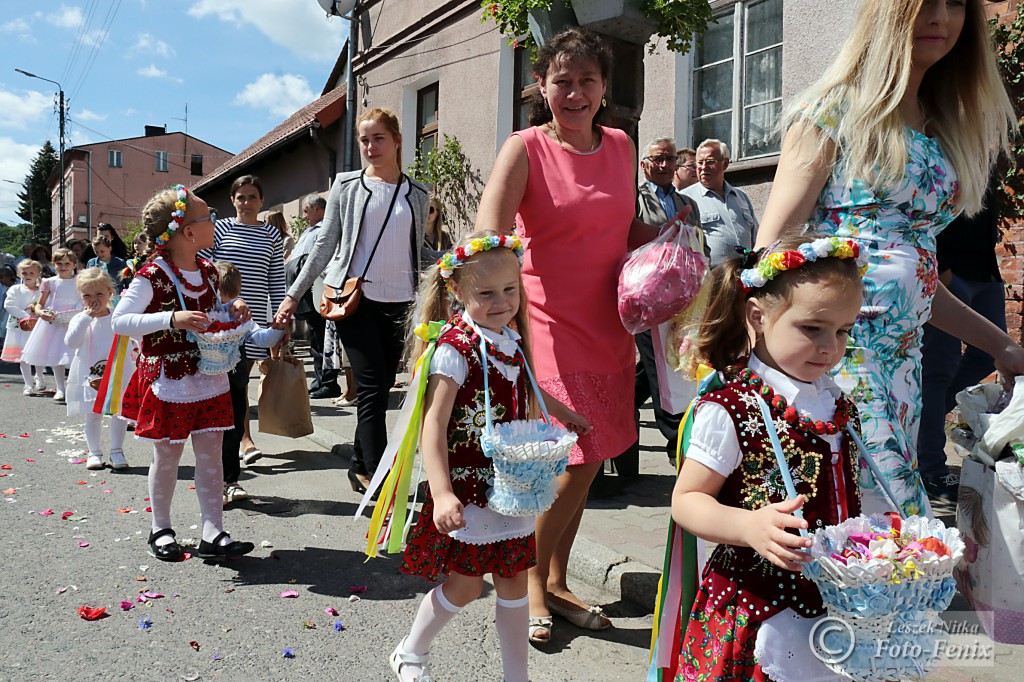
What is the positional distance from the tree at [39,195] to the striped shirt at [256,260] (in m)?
84.0

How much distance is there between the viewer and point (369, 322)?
487cm

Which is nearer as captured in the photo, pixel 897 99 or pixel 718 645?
pixel 718 645

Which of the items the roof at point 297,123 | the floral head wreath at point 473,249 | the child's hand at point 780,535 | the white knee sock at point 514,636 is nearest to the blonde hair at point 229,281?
the floral head wreath at point 473,249

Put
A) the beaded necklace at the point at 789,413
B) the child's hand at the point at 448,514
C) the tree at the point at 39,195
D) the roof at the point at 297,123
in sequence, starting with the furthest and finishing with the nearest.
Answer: the tree at the point at 39,195
the roof at the point at 297,123
the child's hand at the point at 448,514
the beaded necklace at the point at 789,413

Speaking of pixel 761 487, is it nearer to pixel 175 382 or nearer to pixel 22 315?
pixel 175 382

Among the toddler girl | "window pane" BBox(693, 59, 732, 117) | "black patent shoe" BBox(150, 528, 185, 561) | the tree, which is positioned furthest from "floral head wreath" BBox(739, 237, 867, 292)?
the tree

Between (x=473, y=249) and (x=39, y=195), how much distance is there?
92.9m

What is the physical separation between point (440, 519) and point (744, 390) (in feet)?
3.16

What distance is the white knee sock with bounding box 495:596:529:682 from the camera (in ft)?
8.41

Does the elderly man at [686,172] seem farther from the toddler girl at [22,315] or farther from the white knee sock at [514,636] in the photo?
the toddler girl at [22,315]

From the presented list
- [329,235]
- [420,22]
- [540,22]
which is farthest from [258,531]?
[420,22]

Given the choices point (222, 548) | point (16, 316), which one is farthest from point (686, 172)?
point (16, 316)

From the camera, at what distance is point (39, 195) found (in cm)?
8169

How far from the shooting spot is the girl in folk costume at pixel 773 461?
1.73m
